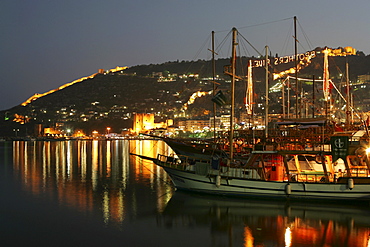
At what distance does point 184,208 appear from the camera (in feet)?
64.2

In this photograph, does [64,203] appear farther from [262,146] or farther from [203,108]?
[203,108]

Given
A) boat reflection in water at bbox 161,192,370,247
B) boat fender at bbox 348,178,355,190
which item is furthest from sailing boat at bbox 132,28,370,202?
boat reflection in water at bbox 161,192,370,247


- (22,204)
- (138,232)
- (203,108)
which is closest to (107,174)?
(22,204)

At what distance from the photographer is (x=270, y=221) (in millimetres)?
16812

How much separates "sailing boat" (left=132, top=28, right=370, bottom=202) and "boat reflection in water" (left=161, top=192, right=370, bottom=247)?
556mm

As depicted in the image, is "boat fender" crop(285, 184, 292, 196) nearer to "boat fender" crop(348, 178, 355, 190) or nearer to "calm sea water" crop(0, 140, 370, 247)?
"calm sea water" crop(0, 140, 370, 247)

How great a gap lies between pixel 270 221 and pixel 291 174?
4362 millimetres

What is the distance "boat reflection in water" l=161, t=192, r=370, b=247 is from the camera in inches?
571

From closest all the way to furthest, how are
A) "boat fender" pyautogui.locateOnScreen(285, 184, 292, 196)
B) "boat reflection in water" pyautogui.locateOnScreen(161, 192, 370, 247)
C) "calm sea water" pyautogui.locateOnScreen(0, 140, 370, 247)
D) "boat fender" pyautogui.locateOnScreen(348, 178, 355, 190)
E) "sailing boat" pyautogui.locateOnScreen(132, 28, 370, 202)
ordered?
"boat reflection in water" pyautogui.locateOnScreen(161, 192, 370, 247) → "calm sea water" pyautogui.locateOnScreen(0, 140, 370, 247) → "boat fender" pyautogui.locateOnScreen(348, 178, 355, 190) → "sailing boat" pyautogui.locateOnScreen(132, 28, 370, 202) → "boat fender" pyautogui.locateOnScreen(285, 184, 292, 196)

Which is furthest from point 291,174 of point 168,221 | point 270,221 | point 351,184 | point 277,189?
point 168,221

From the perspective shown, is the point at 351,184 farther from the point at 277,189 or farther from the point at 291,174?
the point at 277,189

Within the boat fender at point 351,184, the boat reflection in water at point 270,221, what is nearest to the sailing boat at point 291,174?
the boat fender at point 351,184

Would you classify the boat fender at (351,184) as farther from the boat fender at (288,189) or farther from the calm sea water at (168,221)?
the boat fender at (288,189)

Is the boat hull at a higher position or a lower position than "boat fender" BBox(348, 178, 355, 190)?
lower
